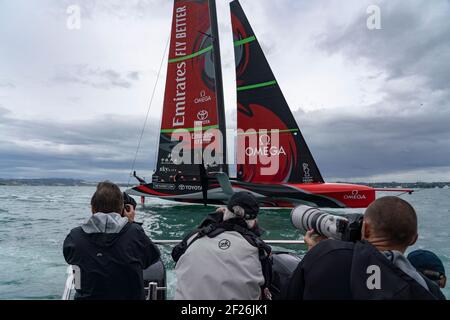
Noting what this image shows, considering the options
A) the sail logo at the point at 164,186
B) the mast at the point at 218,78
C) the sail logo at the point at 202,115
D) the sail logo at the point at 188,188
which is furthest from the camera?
the sail logo at the point at 164,186

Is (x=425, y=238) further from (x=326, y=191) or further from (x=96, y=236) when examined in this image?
(x=96, y=236)

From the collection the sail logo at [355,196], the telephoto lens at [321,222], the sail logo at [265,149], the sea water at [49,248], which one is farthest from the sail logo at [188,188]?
the telephoto lens at [321,222]

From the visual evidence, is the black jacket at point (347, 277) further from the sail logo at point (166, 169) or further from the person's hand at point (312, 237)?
the sail logo at point (166, 169)

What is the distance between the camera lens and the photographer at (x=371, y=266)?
4.27 feet

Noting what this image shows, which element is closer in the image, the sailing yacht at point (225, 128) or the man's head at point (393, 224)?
the man's head at point (393, 224)

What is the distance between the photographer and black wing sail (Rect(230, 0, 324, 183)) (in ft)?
42.2

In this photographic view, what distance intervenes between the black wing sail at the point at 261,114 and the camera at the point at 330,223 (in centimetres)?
1086

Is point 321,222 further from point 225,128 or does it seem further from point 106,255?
point 225,128

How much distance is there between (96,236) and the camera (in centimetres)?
220

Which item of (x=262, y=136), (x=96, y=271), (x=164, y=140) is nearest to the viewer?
(x=96, y=271)

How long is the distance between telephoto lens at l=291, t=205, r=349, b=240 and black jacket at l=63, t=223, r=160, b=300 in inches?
42.9

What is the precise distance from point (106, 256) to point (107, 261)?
0.11 ft
